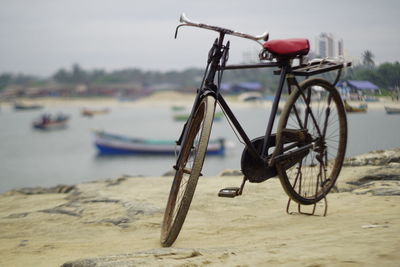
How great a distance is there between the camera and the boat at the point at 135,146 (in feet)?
94.9

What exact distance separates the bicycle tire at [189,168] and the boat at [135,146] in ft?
83.6

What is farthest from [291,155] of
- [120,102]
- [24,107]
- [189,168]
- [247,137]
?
[120,102]

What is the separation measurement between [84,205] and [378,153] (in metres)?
3.04

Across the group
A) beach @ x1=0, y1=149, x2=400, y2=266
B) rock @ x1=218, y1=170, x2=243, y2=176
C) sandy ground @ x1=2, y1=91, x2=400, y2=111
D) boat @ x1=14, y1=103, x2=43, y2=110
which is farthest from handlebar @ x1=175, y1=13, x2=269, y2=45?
boat @ x1=14, y1=103, x2=43, y2=110

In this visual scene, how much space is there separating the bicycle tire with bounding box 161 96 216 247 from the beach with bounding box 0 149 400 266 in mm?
124

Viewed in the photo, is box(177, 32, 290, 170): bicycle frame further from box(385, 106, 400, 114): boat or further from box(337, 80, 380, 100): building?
box(385, 106, 400, 114): boat

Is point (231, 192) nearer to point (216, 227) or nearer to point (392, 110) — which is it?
point (216, 227)

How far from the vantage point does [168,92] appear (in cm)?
7288

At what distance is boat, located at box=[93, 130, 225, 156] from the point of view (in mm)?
28922

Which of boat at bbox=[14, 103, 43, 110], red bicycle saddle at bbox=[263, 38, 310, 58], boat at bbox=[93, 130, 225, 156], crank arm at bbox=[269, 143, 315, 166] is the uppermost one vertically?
red bicycle saddle at bbox=[263, 38, 310, 58]

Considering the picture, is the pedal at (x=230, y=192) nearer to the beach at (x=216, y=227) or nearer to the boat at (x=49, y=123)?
the beach at (x=216, y=227)

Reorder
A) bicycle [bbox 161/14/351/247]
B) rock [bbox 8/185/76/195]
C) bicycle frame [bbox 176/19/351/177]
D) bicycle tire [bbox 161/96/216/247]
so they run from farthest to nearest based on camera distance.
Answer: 1. rock [bbox 8/185/76/195]
2. bicycle frame [bbox 176/19/351/177]
3. bicycle [bbox 161/14/351/247]
4. bicycle tire [bbox 161/96/216/247]

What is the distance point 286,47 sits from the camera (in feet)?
9.55

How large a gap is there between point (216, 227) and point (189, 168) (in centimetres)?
56
